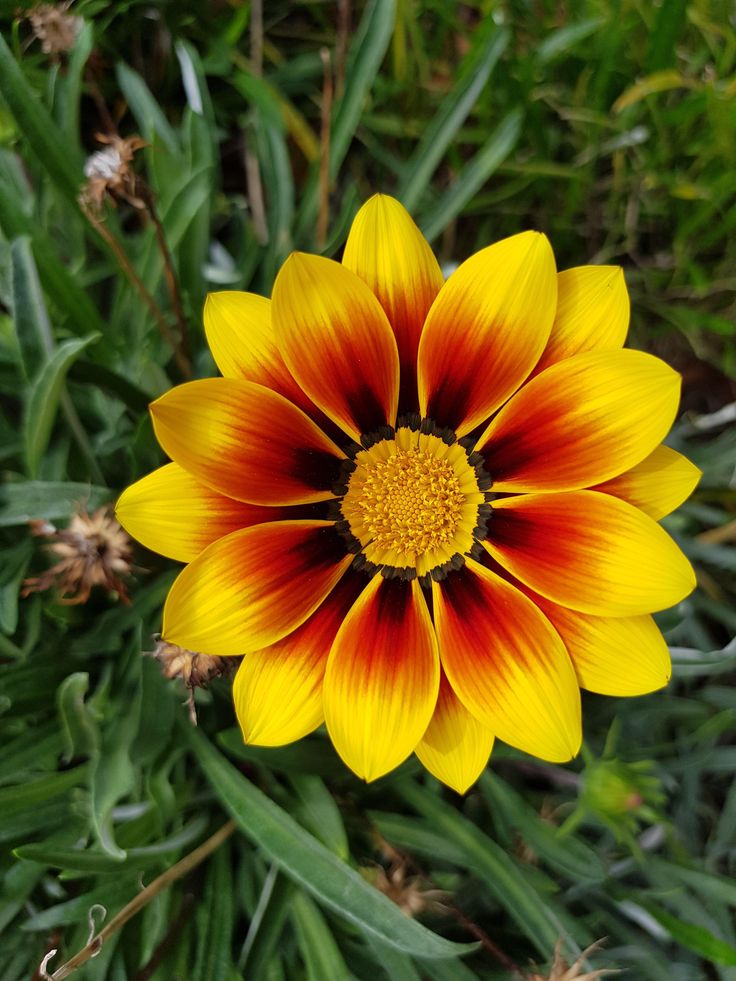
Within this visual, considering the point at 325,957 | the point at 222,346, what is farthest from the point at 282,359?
the point at 325,957

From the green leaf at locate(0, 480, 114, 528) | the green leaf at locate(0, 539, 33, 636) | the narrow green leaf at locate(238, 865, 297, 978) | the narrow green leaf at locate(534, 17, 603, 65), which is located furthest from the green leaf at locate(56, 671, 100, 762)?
the narrow green leaf at locate(534, 17, 603, 65)

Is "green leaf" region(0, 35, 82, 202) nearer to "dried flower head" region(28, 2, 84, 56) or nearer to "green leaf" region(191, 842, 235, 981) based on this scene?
"dried flower head" region(28, 2, 84, 56)

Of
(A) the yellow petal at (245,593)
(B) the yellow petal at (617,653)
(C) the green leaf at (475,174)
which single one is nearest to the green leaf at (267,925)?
(A) the yellow petal at (245,593)

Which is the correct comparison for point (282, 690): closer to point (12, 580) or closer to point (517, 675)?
point (517, 675)

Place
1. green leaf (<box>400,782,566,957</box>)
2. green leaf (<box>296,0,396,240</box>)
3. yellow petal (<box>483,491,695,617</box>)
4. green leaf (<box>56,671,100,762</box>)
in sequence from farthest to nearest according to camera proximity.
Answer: green leaf (<box>296,0,396,240</box>), green leaf (<box>400,782,566,957</box>), green leaf (<box>56,671,100,762</box>), yellow petal (<box>483,491,695,617</box>)

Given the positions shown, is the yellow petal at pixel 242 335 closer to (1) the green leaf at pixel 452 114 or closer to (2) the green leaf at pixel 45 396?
(2) the green leaf at pixel 45 396

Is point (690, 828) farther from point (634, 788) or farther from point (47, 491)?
point (47, 491)

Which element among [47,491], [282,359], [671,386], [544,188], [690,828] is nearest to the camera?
[671,386]
